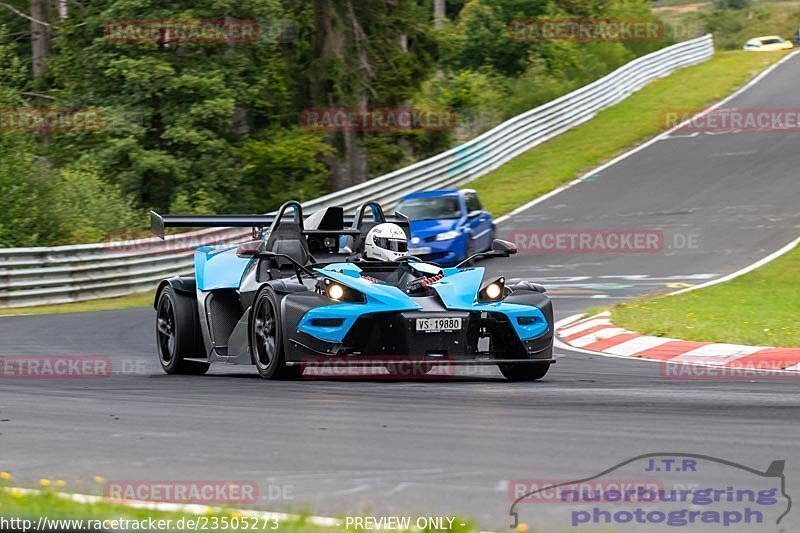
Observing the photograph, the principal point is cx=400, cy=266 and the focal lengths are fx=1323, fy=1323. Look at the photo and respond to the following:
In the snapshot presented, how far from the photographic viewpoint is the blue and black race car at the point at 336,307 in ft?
32.7

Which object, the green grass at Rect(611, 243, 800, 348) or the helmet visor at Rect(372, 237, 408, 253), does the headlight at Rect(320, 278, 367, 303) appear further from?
the green grass at Rect(611, 243, 800, 348)

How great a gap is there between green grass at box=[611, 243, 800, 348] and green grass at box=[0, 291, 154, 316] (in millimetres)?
8464

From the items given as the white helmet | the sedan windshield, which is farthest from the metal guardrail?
the white helmet

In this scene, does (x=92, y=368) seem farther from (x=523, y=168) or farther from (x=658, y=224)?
(x=523, y=168)

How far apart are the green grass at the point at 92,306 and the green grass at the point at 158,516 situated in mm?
15518

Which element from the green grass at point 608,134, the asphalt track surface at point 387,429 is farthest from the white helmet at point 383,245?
the green grass at point 608,134

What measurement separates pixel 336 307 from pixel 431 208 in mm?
15533

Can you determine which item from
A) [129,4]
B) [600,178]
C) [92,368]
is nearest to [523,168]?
[600,178]

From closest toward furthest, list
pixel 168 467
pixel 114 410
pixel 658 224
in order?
pixel 168 467
pixel 114 410
pixel 658 224

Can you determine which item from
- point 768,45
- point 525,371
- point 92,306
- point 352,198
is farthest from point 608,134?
point 525,371

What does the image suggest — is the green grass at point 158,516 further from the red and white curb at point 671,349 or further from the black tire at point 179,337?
the red and white curb at point 671,349

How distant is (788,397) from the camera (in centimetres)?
882

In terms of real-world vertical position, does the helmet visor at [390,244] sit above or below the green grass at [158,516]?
below

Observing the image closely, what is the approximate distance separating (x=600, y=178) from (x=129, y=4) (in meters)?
12.6
